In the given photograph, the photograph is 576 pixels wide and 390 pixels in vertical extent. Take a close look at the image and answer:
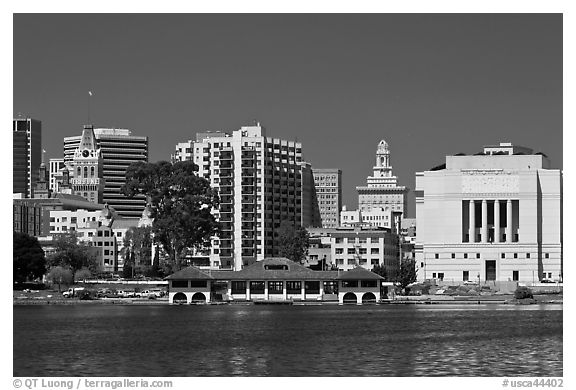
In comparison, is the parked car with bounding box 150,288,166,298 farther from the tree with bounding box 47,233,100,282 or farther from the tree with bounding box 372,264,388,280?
the tree with bounding box 372,264,388,280

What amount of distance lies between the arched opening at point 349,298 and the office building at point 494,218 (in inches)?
1608

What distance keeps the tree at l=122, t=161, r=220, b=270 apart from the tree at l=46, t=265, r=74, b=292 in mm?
10415

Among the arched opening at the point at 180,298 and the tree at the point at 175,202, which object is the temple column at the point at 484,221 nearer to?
the tree at the point at 175,202

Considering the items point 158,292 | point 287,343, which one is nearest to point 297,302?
point 158,292

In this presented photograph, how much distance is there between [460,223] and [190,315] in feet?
247

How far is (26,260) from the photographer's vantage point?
15062cm

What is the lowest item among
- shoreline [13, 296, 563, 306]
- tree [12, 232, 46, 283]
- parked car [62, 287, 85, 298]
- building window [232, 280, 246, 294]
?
shoreline [13, 296, 563, 306]

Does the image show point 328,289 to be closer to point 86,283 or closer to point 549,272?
point 86,283

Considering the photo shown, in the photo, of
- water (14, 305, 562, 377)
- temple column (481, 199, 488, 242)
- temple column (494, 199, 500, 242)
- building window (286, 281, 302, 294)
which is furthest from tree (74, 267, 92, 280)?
temple column (494, 199, 500, 242)

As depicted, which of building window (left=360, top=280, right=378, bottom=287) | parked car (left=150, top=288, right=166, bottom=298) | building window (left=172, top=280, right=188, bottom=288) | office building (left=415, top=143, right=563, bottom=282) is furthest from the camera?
office building (left=415, top=143, right=563, bottom=282)

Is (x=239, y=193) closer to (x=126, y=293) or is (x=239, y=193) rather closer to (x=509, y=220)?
(x=509, y=220)

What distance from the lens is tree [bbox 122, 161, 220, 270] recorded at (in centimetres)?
15612
